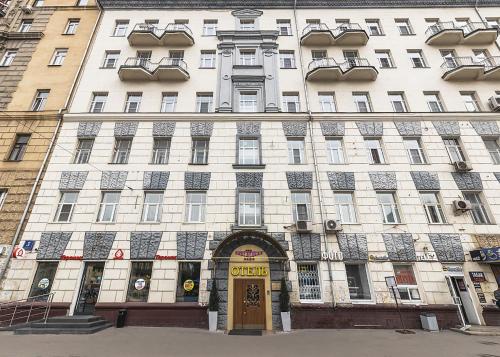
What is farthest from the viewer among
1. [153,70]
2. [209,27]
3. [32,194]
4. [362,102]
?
[209,27]

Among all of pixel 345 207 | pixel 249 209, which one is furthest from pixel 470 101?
pixel 249 209

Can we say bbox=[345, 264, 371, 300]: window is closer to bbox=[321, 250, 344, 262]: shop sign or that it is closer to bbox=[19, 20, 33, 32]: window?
bbox=[321, 250, 344, 262]: shop sign

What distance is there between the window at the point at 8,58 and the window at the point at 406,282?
91.9 ft

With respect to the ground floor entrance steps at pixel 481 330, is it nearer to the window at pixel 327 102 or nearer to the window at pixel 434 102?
the window at pixel 434 102

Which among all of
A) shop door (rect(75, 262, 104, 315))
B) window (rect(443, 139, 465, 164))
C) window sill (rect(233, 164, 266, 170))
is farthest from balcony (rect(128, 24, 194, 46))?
window (rect(443, 139, 465, 164))

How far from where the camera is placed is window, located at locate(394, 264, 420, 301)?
11.9m

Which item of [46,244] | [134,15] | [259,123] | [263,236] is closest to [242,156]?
[259,123]

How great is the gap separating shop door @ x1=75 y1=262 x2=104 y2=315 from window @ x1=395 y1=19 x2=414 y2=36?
25625mm

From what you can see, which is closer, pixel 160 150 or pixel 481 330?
pixel 481 330

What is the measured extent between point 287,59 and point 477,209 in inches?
590

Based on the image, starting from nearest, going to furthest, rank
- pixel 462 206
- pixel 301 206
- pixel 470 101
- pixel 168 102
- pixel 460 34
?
pixel 462 206, pixel 301 206, pixel 470 101, pixel 168 102, pixel 460 34

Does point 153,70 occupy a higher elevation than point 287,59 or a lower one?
lower

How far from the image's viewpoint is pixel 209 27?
63.1ft

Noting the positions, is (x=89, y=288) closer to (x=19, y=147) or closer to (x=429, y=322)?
(x=19, y=147)
